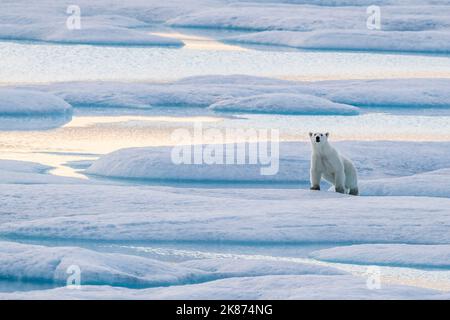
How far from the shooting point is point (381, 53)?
20266mm

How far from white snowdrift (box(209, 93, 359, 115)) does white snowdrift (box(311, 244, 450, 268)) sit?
6777mm

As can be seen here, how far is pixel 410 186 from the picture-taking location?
28.9 feet

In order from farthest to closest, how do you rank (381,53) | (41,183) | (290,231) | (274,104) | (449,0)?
(449,0)
(381,53)
(274,104)
(41,183)
(290,231)

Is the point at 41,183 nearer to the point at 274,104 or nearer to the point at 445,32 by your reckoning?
the point at 274,104

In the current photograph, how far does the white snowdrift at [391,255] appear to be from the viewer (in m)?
6.61

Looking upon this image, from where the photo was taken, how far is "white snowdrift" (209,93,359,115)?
1367 cm

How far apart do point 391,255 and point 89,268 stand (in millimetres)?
1672

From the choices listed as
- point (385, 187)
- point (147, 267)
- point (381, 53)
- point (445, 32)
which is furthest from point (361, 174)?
point (445, 32)

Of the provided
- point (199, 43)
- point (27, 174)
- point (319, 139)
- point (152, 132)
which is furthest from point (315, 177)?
point (199, 43)

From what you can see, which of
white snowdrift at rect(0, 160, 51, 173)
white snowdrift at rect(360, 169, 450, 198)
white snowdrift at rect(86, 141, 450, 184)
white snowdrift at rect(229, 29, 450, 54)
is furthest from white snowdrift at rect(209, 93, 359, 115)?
white snowdrift at rect(229, 29, 450, 54)

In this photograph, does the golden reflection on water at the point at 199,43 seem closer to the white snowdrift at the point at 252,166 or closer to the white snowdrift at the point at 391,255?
the white snowdrift at the point at 252,166

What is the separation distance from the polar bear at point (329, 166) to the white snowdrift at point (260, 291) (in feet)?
7.71

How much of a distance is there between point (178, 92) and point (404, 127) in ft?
9.69

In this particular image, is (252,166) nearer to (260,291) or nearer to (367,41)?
(260,291)
